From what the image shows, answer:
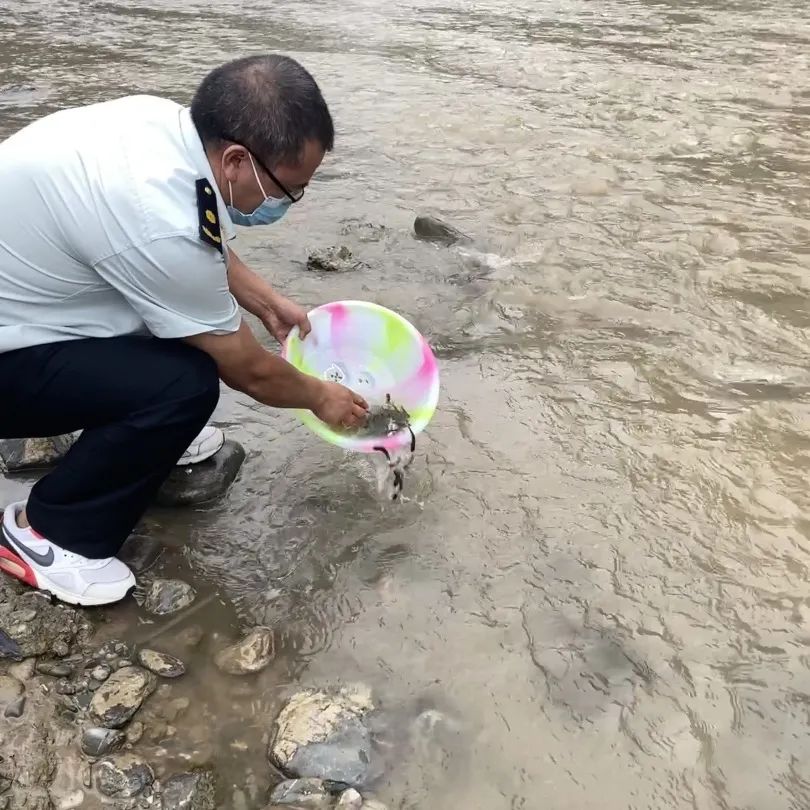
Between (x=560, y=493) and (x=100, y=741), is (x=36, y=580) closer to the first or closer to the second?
(x=100, y=741)

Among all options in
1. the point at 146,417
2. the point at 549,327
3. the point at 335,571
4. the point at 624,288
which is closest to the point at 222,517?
the point at 335,571

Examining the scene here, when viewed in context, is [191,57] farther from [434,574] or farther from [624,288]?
[434,574]

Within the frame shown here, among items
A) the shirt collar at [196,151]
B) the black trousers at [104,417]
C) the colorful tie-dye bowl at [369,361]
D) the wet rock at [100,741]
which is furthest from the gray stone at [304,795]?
the shirt collar at [196,151]

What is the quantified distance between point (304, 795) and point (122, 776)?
0.42 metres

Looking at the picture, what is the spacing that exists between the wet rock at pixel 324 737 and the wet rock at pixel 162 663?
1.03 feet

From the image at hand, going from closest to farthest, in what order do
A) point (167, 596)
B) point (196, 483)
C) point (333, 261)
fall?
point (167, 596) → point (196, 483) → point (333, 261)

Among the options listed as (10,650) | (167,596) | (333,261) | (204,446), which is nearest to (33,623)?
(10,650)

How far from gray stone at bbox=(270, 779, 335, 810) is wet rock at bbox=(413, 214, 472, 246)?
10.2 ft

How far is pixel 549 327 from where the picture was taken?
12.0ft

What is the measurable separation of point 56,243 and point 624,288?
2.76 metres

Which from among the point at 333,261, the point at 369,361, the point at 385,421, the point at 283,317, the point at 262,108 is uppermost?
the point at 262,108

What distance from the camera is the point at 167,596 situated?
93.0 inches

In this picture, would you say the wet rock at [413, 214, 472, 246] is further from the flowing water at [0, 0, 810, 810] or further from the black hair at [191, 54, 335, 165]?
the black hair at [191, 54, 335, 165]

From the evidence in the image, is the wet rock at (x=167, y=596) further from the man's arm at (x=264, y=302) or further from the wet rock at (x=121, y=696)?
the man's arm at (x=264, y=302)
